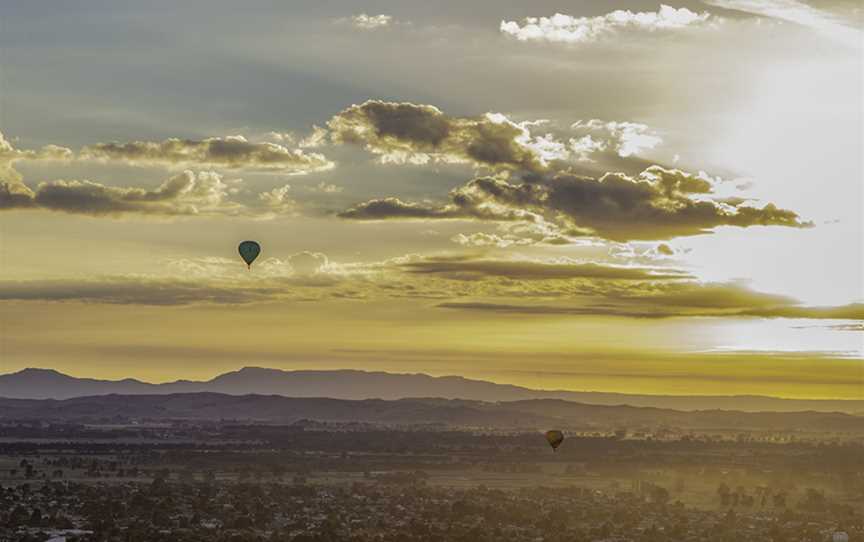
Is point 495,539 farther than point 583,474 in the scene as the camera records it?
No

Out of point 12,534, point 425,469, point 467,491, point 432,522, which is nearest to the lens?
point 12,534

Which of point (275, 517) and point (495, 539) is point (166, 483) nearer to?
point (275, 517)

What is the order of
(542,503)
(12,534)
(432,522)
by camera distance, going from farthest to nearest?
(542,503), (432,522), (12,534)

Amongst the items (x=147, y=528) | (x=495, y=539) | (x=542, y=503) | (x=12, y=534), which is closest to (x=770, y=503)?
(x=542, y=503)

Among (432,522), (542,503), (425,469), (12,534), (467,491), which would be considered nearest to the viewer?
(12,534)

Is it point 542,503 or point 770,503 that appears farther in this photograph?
point 770,503

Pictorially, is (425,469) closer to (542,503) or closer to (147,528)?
(542,503)

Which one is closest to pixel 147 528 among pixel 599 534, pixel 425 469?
pixel 599 534

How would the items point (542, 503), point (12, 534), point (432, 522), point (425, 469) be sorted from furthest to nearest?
point (425, 469) → point (542, 503) → point (432, 522) → point (12, 534)
